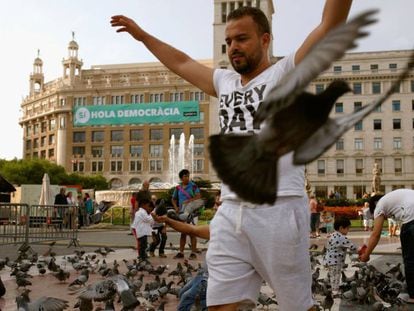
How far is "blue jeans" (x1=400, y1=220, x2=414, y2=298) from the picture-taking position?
5.90 meters

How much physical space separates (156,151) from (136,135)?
183 inches

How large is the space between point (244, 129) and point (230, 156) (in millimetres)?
933

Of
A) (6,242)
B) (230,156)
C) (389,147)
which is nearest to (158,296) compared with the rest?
(230,156)

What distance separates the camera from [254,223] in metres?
2.51

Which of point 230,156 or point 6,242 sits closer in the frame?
point 230,156

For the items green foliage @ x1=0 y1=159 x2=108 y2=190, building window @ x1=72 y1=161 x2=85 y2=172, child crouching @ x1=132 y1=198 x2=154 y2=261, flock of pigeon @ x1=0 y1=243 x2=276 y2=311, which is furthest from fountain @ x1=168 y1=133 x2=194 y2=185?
flock of pigeon @ x1=0 y1=243 x2=276 y2=311

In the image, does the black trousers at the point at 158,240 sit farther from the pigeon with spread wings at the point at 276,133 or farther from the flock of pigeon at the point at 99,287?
the pigeon with spread wings at the point at 276,133

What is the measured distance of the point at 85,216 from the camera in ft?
80.7

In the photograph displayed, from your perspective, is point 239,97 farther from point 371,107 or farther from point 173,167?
point 173,167

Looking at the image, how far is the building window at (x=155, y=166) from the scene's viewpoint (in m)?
82.6

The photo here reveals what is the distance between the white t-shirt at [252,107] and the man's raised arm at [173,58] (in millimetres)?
314

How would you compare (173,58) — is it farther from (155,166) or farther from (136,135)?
(136,135)

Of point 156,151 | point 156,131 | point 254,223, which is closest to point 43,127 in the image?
point 156,131

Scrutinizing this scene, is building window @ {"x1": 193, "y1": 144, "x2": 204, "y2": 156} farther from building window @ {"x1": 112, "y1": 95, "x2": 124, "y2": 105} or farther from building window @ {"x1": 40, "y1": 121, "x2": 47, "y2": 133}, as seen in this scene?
building window @ {"x1": 40, "y1": 121, "x2": 47, "y2": 133}
